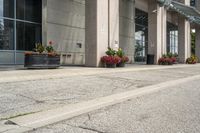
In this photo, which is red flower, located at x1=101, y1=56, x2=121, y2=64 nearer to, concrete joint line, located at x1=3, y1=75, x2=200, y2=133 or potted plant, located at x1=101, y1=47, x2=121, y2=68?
potted plant, located at x1=101, y1=47, x2=121, y2=68

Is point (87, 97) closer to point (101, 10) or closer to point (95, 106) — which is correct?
point (95, 106)

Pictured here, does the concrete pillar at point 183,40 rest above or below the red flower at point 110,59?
above

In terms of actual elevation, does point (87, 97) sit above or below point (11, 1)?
below

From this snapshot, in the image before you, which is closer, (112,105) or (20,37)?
(112,105)

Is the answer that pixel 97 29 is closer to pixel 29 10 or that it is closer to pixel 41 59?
pixel 29 10

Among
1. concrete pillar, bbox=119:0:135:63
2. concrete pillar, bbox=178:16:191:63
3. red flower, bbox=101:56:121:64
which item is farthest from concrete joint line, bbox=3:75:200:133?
concrete pillar, bbox=178:16:191:63

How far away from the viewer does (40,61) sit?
18.9m

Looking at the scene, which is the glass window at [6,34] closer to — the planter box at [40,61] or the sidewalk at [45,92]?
the planter box at [40,61]

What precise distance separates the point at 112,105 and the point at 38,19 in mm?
17103

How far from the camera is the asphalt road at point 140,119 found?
21.7ft

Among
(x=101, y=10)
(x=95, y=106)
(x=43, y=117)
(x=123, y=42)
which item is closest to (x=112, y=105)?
(x=95, y=106)

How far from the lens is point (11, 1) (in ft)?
77.3

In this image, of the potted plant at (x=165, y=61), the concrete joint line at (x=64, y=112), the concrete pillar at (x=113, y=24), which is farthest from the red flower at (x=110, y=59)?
the concrete joint line at (x=64, y=112)

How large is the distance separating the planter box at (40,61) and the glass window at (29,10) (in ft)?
19.5
